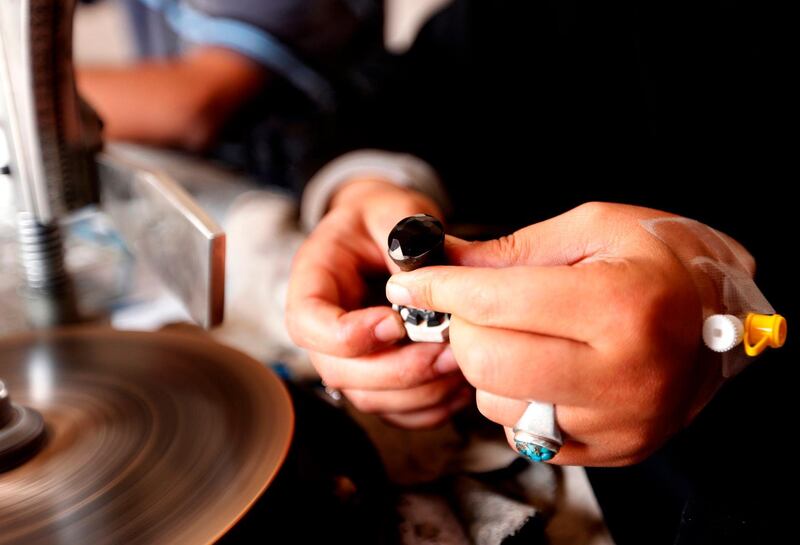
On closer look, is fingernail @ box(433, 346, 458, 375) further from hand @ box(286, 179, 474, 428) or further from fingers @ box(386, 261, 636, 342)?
fingers @ box(386, 261, 636, 342)

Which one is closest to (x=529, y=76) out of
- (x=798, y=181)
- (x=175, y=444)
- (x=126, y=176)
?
(x=798, y=181)

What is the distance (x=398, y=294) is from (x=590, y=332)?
0.12 metres

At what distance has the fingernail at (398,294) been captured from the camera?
40 cm

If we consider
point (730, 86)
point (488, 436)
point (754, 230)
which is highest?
point (730, 86)

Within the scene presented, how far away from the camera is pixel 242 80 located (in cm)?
136

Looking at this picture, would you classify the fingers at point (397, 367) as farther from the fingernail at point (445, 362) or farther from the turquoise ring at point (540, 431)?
the turquoise ring at point (540, 431)

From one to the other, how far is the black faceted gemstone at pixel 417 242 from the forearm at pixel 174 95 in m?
1.04

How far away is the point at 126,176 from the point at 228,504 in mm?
360

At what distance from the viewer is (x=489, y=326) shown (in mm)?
368

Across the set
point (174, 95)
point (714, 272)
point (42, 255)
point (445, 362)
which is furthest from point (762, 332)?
point (174, 95)

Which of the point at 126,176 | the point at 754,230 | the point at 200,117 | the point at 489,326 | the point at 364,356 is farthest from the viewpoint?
the point at 200,117

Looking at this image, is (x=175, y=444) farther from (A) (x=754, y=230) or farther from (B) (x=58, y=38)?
(A) (x=754, y=230)

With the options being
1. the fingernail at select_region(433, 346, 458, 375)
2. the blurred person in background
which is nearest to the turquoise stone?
the fingernail at select_region(433, 346, 458, 375)

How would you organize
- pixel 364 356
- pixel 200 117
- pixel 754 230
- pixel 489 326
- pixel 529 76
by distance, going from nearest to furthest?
pixel 489 326
pixel 364 356
pixel 754 230
pixel 529 76
pixel 200 117
